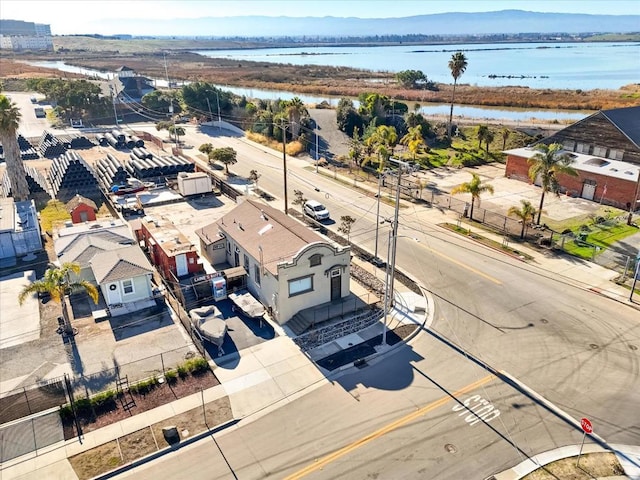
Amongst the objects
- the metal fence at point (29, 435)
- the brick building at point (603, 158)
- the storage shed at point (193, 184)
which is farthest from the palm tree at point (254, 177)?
the metal fence at point (29, 435)

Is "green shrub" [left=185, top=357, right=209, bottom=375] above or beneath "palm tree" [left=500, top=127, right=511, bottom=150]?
beneath

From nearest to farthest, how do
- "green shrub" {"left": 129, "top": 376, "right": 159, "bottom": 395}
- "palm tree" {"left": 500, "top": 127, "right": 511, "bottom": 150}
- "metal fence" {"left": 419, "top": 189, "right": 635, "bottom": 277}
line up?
"green shrub" {"left": 129, "top": 376, "right": 159, "bottom": 395}, "metal fence" {"left": 419, "top": 189, "right": 635, "bottom": 277}, "palm tree" {"left": 500, "top": 127, "right": 511, "bottom": 150}

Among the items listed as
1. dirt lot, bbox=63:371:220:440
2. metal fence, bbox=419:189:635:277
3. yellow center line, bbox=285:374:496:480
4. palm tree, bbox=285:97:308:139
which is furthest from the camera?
palm tree, bbox=285:97:308:139

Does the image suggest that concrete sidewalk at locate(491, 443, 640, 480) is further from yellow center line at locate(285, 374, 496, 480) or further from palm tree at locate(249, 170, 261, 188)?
palm tree at locate(249, 170, 261, 188)

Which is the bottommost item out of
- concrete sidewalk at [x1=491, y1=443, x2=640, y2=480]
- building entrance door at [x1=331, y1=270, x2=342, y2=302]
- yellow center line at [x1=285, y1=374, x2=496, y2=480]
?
concrete sidewalk at [x1=491, y1=443, x2=640, y2=480]

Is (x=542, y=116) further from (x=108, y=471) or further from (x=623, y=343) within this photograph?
(x=108, y=471)

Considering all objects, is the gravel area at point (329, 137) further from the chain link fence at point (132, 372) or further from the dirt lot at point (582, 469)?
the dirt lot at point (582, 469)

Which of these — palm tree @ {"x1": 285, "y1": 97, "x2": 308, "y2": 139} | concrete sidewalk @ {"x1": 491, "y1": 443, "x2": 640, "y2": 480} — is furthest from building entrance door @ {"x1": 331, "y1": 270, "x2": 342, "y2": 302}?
palm tree @ {"x1": 285, "y1": 97, "x2": 308, "y2": 139}

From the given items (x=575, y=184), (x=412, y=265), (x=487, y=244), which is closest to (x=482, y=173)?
(x=575, y=184)
